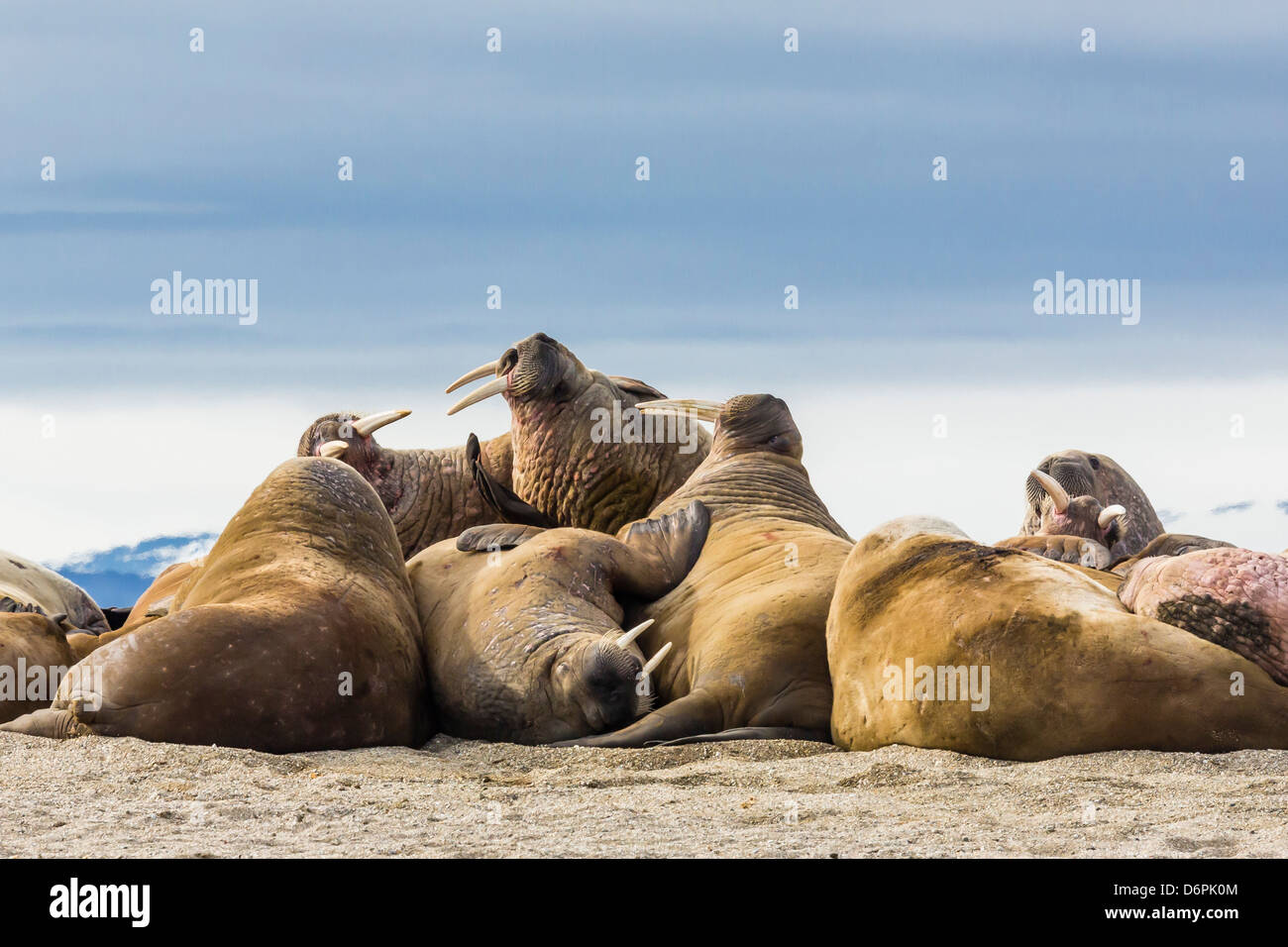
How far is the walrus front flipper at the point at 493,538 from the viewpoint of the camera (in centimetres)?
941

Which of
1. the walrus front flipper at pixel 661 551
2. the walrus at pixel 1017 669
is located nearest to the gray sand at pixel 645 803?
the walrus at pixel 1017 669

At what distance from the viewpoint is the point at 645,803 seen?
5.78 m

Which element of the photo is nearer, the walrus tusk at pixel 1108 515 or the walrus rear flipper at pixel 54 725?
the walrus rear flipper at pixel 54 725

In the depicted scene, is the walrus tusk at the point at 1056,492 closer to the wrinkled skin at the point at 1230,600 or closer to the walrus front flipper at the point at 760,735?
the walrus front flipper at the point at 760,735

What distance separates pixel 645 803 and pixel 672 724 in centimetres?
174

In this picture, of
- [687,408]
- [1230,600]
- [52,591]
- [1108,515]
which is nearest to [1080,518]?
[1108,515]

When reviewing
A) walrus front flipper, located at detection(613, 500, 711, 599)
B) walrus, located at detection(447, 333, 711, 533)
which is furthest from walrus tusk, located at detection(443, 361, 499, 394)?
walrus front flipper, located at detection(613, 500, 711, 599)

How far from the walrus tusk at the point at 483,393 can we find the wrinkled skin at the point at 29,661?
340 cm

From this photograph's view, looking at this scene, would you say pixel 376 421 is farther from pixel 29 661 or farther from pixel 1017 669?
pixel 1017 669

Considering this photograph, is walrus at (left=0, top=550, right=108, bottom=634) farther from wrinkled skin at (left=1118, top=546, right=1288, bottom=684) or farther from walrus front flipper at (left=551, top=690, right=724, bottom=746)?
wrinkled skin at (left=1118, top=546, right=1288, bottom=684)

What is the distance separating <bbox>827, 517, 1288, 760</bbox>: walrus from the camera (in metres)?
6.25
